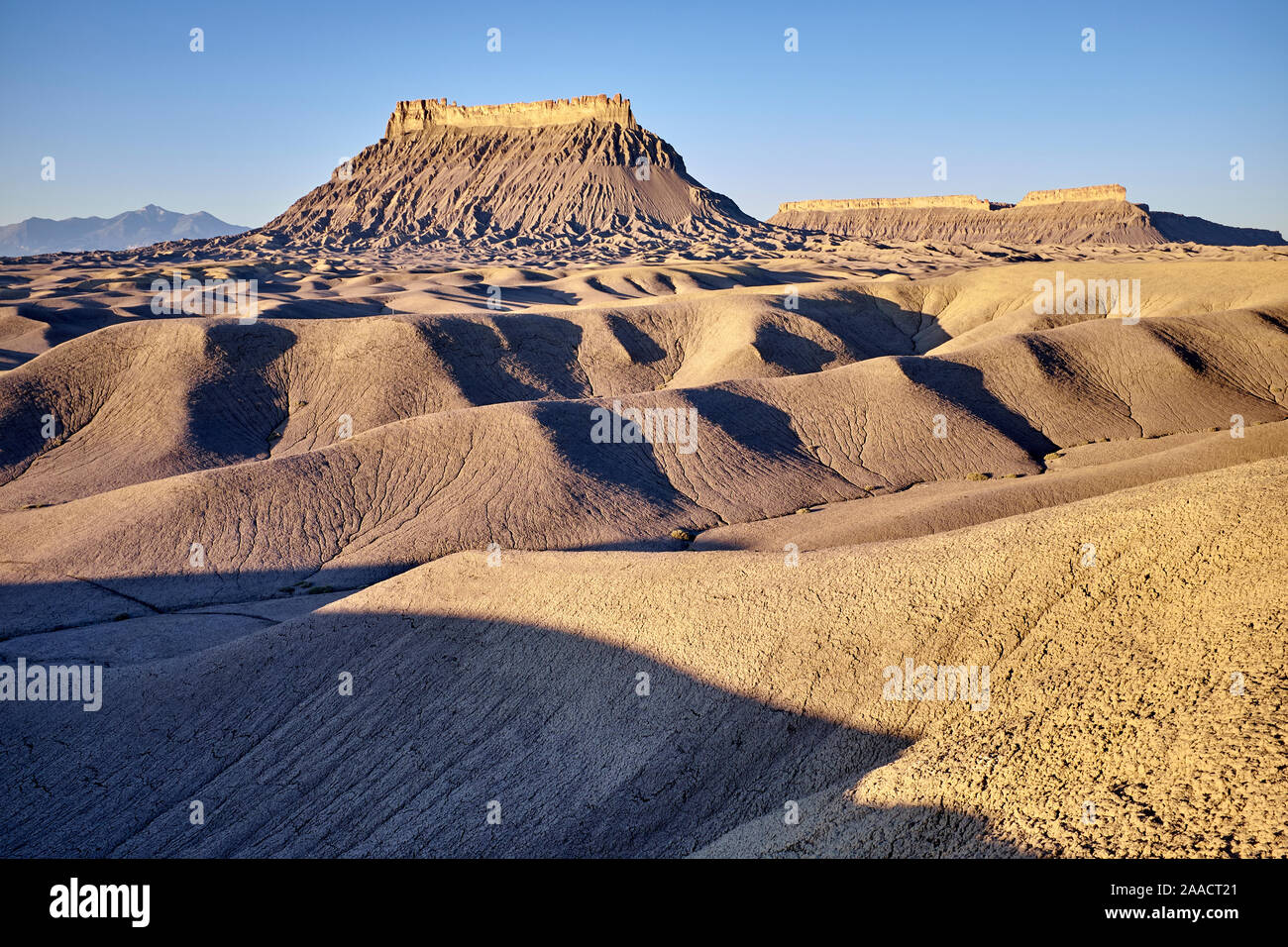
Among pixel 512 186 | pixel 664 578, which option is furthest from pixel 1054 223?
pixel 664 578

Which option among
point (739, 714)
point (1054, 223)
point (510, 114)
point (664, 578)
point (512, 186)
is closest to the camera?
point (739, 714)

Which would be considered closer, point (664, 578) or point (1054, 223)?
point (664, 578)

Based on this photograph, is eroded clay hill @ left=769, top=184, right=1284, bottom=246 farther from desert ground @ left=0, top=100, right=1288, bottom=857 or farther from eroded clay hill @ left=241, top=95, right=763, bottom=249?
desert ground @ left=0, top=100, right=1288, bottom=857

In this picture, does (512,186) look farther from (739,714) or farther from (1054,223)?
(739,714)

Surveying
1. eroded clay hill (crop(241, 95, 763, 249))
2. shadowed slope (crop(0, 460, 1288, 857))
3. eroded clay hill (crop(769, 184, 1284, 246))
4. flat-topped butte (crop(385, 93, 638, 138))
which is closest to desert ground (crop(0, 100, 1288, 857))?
shadowed slope (crop(0, 460, 1288, 857))

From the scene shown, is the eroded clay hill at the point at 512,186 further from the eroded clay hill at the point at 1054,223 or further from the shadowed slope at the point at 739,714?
the shadowed slope at the point at 739,714

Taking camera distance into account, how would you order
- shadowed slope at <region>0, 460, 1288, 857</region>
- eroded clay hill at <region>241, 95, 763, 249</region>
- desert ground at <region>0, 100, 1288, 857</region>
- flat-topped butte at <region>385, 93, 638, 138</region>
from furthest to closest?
flat-topped butte at <region>385, 93, 638, 138</region>
eroded clay hill at <region>241, 95, 763, 249</region>
desert ground at <region>0, 100, 1288, 857</region>
shadowed slope at <region>0, 460, 1288, 857</region>

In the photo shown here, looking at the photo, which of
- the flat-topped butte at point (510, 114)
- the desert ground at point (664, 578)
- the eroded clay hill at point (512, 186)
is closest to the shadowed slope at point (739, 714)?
the desert ground at point (664, 578)
